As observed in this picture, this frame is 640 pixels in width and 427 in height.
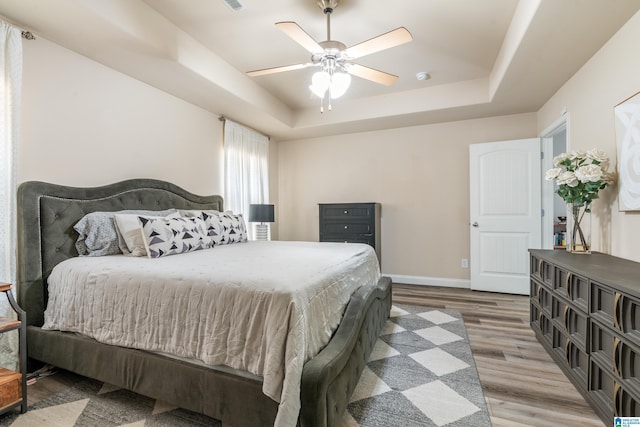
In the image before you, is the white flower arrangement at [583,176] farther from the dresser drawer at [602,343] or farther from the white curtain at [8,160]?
the white curtain at [8,160]

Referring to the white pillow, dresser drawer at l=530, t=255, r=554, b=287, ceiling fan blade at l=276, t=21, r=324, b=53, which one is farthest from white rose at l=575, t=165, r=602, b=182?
the white pillow

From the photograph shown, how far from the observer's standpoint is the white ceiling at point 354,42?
205 centimetres

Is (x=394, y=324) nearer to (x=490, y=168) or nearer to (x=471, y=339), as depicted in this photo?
(x=471, y=339)

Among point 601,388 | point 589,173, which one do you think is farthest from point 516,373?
point 589,173

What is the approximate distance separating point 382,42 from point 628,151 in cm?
179

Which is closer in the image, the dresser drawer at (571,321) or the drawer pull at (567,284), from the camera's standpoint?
the dresser drawer at (571,321)

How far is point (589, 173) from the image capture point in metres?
2.20

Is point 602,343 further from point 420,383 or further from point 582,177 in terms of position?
point 582,177

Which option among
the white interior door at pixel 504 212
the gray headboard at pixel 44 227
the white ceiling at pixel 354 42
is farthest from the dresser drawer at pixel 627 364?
the gray headboard at pixel 44 227

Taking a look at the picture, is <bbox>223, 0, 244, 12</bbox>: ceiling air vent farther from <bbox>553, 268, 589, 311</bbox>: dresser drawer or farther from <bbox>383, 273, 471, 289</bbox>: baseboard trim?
<bbox>383, 273, 471, 289</bbox>: baseboard trim

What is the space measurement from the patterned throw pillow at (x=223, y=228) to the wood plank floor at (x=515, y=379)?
1.39m

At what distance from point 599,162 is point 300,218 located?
3920mm

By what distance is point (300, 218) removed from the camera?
5.30 metres

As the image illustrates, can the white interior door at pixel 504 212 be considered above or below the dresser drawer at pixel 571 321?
above
